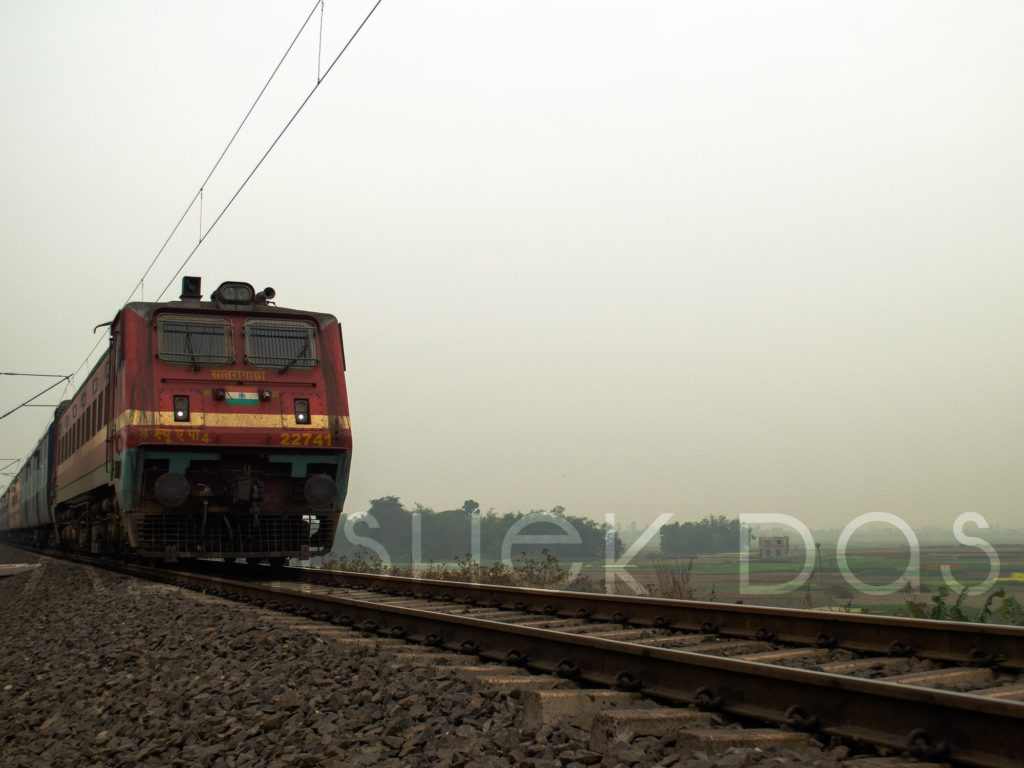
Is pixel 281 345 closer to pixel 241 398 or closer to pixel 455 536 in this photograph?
pixel 241 398

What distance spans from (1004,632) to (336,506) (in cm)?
967

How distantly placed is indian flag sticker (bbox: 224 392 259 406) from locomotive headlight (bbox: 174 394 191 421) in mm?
507

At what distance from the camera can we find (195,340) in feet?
45.7

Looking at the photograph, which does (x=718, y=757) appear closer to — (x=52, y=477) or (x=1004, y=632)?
(x=1004, y=632)

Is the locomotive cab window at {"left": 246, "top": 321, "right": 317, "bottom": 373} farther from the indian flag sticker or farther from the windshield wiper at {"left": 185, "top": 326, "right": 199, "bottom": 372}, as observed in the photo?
the windshield wiper at {"left": 185, "top": 326, "right": 199, "bottom": 372}

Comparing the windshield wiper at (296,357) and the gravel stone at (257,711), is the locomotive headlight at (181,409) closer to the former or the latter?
the windshield wiper at (296,357)

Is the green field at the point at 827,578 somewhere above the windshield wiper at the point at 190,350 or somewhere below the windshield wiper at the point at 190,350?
below

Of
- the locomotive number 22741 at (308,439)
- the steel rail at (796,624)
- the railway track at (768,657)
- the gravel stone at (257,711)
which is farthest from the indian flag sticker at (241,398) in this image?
the gravel stone at (257,711)

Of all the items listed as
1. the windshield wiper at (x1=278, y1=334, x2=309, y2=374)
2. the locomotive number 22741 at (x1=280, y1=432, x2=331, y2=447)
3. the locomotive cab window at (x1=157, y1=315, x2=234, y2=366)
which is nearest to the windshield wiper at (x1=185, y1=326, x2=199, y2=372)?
the locomotive cab window at (x1=157, y1=315, x2=234, y2=366)

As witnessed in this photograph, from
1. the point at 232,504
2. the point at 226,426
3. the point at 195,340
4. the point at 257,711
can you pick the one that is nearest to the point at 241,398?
the point at 226,426

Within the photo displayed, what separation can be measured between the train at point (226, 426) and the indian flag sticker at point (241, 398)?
0.05 ft

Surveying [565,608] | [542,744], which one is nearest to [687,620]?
[565,608]

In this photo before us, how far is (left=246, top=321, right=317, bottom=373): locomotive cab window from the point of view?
554 inches

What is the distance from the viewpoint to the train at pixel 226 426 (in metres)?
13.2
